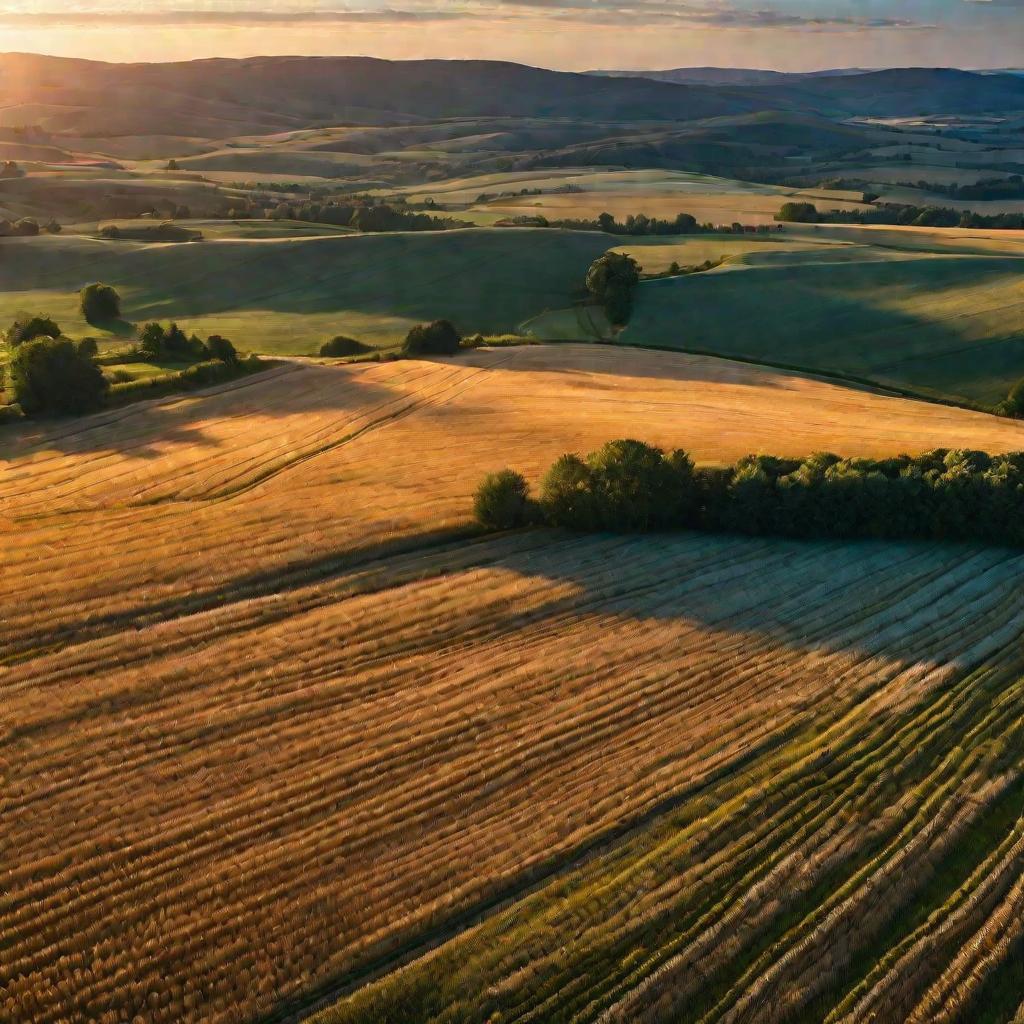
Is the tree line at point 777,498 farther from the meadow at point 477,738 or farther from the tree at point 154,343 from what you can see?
the tree at point 154,343

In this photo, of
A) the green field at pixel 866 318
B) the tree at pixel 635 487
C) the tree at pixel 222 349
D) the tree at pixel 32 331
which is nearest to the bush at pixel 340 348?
the tree at pixel 222 349

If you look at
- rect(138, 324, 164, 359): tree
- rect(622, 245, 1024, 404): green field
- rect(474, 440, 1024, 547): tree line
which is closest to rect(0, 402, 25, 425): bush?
rect(138, 324, 164, 359): tree

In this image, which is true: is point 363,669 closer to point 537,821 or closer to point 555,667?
point 555,667

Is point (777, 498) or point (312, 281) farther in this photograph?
point (312, 281)

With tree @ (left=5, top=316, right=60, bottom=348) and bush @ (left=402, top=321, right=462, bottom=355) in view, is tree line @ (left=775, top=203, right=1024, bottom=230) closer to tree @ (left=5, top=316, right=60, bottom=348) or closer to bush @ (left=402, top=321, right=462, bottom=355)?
bush @ (left=402, top=321, right=462, bottom=355)

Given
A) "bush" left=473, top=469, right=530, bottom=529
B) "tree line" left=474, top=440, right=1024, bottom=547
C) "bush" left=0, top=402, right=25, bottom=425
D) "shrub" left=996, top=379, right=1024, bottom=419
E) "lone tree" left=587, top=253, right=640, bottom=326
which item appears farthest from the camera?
"lone tree" left=587, top=253, right=640, bottom=326

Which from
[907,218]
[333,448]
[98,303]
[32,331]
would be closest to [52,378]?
[32,331]

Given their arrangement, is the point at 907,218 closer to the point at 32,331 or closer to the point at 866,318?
the point at 866,318
